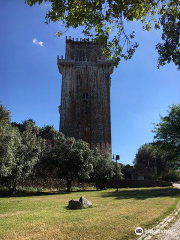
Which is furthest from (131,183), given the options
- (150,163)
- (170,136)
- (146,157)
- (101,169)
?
(146,157)

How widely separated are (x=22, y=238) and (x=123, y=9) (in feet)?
24.4

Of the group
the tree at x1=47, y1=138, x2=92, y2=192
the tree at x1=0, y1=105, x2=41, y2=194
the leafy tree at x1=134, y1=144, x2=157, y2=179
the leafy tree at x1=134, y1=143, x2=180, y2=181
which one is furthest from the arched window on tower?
the tree at x1=0, y1=105, x2=41, y2=194

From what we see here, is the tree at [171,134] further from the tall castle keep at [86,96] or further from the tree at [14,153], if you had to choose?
the tall castle keep at [86,96]

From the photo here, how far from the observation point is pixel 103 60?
5119 cm

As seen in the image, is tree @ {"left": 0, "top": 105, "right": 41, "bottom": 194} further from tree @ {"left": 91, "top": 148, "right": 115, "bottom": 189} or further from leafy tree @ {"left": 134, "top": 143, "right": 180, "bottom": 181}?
leafy tree @ {"left": 134, "top": 143, "right": 180, "bottom": 181}

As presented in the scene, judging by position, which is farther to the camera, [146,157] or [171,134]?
[146,157]

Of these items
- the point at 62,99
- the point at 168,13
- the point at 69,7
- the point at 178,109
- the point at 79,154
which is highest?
the point at 62,99

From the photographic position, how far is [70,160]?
24.2 m

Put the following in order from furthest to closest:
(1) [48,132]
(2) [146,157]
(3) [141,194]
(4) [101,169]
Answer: (2) [146,157]
(1) [48,132]
(4) [101,169]
(3) [141,194]

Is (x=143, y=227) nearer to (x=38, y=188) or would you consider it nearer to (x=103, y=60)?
(x=38, y=188)

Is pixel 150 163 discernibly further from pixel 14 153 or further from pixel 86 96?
pixel 14 153

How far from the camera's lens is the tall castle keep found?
4653 centimetres

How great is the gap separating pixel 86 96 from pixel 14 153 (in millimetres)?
32986

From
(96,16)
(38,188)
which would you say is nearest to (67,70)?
(38,188)
